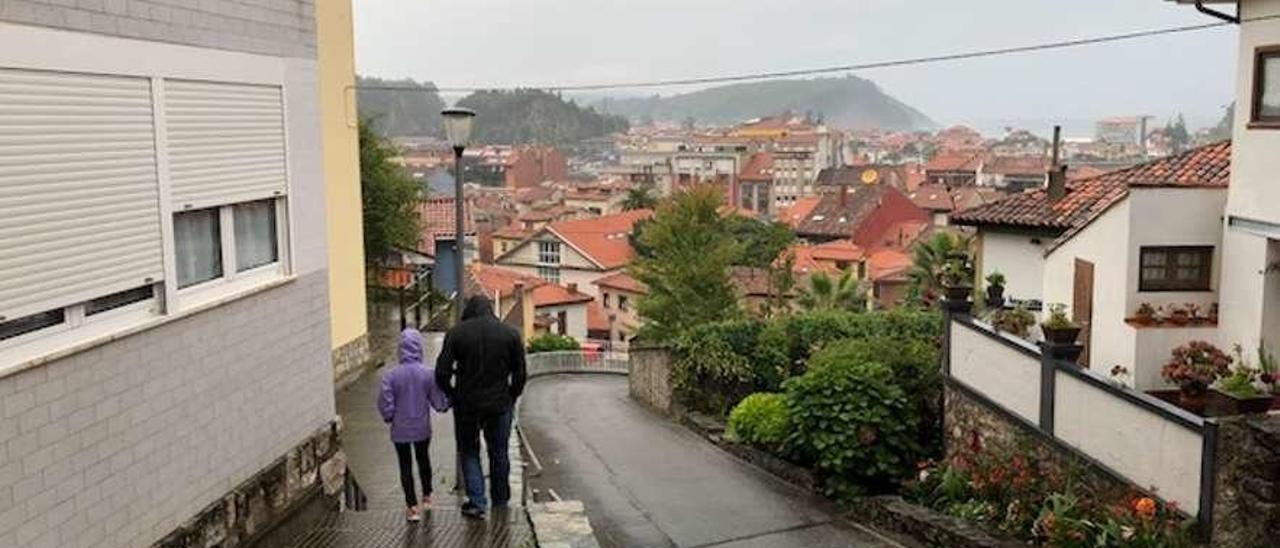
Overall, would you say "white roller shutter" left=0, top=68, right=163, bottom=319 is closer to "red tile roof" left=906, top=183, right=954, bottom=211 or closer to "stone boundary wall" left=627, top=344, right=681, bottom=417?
"stone boundary wall" left=627, top=344, right=681, bottom=417

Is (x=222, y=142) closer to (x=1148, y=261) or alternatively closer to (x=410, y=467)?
(x=410, y=467)

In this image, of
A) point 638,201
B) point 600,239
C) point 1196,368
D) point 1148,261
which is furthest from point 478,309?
point 638,201

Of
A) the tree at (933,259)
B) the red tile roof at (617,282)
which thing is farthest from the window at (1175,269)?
the red tile roof at (617,282)

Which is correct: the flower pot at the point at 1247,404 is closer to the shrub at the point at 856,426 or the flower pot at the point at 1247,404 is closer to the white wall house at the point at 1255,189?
the white wall house at the point at 1255,189

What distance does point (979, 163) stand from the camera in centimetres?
15912

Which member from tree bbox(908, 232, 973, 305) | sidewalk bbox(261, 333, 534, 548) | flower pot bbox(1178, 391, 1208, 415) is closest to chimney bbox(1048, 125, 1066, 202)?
tree bbox(908, 232, 973, 305)

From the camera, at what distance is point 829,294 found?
28.2 meters

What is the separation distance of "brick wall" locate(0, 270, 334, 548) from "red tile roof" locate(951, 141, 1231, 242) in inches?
369

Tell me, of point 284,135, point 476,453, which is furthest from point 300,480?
point 284,135

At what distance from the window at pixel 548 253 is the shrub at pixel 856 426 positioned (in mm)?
61848

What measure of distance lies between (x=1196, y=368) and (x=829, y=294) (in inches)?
747

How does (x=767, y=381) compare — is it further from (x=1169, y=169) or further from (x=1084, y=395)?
(x=1084, y=395)

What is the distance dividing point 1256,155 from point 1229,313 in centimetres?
180

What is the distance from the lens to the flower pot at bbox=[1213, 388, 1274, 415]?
8531 millimetres
